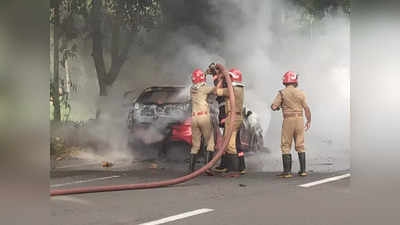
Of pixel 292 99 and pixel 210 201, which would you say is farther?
pixel 292 99

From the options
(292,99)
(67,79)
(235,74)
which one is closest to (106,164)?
(67,79)

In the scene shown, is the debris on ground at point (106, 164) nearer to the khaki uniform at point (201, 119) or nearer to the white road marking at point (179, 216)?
the khaki uniform at point (201, 119)

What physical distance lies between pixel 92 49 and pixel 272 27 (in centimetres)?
392

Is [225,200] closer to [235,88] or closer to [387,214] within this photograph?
[387,214]

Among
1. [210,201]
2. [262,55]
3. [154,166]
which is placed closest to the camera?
[210,201]

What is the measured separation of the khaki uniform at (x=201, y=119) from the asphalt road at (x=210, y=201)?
56 cm

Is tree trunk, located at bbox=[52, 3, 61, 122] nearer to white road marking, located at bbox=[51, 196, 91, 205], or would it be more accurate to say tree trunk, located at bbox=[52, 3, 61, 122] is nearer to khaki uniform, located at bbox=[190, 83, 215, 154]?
khaki uniform, located at bbox=[190, 83, 215, 154]

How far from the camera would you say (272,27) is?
43.3 feet

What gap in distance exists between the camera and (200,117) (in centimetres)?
951

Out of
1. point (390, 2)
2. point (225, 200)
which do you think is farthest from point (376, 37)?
point (225, 200)

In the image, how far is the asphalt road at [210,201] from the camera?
602 centimetres

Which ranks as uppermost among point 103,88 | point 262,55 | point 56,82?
point 262,55

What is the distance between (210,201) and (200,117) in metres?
2.60

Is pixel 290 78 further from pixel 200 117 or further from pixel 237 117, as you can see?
pixel 200 117
